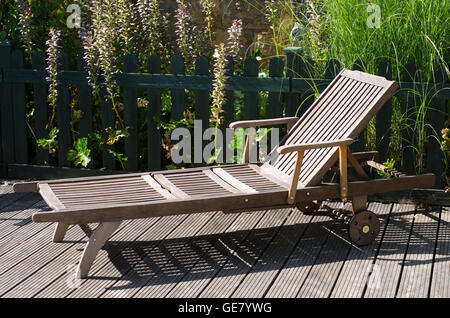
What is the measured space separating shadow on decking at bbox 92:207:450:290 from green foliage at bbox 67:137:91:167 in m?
1.46

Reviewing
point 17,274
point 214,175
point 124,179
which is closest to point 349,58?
point 214,175

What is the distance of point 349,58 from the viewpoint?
5.36 metres

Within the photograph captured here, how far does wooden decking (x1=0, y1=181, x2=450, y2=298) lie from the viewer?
3902 mm

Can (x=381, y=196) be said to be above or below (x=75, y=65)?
below

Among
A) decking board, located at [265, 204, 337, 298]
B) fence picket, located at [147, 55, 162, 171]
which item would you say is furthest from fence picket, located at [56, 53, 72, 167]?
decking board, located at [265, 204, 337, 298]

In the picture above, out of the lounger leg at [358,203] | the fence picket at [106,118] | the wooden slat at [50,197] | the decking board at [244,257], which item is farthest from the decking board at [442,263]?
the fence picket at [106,118]

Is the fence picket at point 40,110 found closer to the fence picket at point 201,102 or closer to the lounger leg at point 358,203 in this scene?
the fence picket at point 201,102

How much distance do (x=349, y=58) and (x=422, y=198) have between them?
116 cm

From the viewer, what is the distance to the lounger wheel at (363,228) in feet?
14.7

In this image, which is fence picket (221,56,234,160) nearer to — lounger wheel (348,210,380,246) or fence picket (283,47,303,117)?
fence picket (283,47,303,117)

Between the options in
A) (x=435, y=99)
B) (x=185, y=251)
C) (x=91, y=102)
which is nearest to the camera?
(x=185, y=251)

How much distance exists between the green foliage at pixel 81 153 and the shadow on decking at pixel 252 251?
4.77 ft

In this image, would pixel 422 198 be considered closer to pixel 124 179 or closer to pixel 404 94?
pixel 404 94
